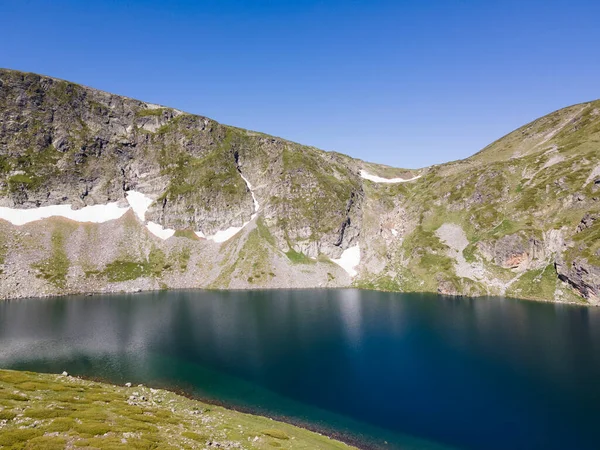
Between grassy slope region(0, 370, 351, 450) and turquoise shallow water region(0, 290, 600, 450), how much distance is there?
23.5 ft

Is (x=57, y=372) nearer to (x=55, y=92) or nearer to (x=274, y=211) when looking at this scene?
(x=274, y=211)

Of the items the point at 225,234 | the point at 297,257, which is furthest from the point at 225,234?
the point at 297,257

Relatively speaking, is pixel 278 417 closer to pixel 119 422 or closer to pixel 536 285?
pixel 119 422

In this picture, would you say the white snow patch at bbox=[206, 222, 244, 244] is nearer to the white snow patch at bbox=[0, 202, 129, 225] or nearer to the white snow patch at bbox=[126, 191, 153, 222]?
the white snow patch at bbox=[126, 191, 153, 222]

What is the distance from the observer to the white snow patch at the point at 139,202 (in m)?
181

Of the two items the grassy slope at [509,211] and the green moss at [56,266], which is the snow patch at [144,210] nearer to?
the green moss at [56,266]

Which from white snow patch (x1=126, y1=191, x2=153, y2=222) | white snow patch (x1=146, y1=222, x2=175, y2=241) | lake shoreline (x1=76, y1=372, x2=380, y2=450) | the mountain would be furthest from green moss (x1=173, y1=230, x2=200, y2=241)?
lake shoreline (x1=76, y1=372, x2=380, y2=450)

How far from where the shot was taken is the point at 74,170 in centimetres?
17588

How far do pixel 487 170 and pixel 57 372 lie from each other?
192 meters

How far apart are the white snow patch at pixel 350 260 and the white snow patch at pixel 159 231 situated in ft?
285

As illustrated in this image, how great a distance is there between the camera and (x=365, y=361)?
209 feet

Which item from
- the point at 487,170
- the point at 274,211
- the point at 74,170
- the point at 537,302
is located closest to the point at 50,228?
the point at 74,170

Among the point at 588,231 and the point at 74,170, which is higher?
the point at 74,170

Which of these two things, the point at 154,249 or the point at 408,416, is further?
the point at 154,249
